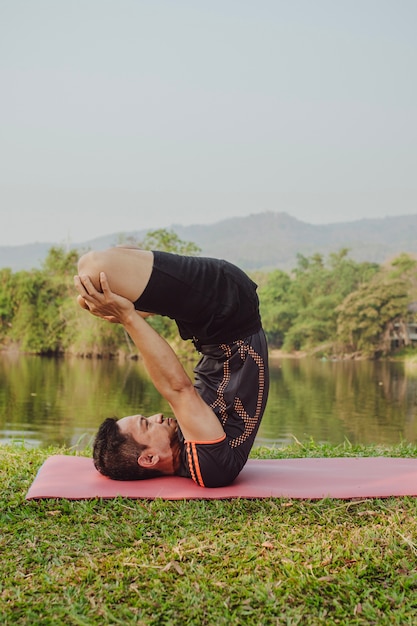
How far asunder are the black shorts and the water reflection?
18.6ft

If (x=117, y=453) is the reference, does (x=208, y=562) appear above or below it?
below

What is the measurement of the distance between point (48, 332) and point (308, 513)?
82.9 ft

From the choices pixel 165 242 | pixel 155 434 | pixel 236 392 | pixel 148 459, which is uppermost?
pixel 165 242

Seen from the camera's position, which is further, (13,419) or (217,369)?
(13,419)

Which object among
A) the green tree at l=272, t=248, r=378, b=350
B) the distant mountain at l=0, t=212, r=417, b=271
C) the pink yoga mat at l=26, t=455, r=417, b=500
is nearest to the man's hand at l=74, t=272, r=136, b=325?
the pink yoga mat at l=26, t=455, r=417, b=500

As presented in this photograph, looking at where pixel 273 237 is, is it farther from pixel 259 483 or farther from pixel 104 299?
pixel 104 299

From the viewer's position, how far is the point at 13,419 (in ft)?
45.2

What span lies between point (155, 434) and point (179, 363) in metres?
0.45

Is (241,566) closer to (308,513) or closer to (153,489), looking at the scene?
(308,513)

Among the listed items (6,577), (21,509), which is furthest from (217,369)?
(6,577)

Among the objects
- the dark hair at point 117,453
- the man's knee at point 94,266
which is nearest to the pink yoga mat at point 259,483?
the dark hair at point 117,453

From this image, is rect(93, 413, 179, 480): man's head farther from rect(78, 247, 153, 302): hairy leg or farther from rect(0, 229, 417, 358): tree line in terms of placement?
rect(0, 229, 417, 358): tree line

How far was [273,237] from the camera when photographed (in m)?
114

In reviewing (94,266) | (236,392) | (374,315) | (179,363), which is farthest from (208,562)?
(374,315)
